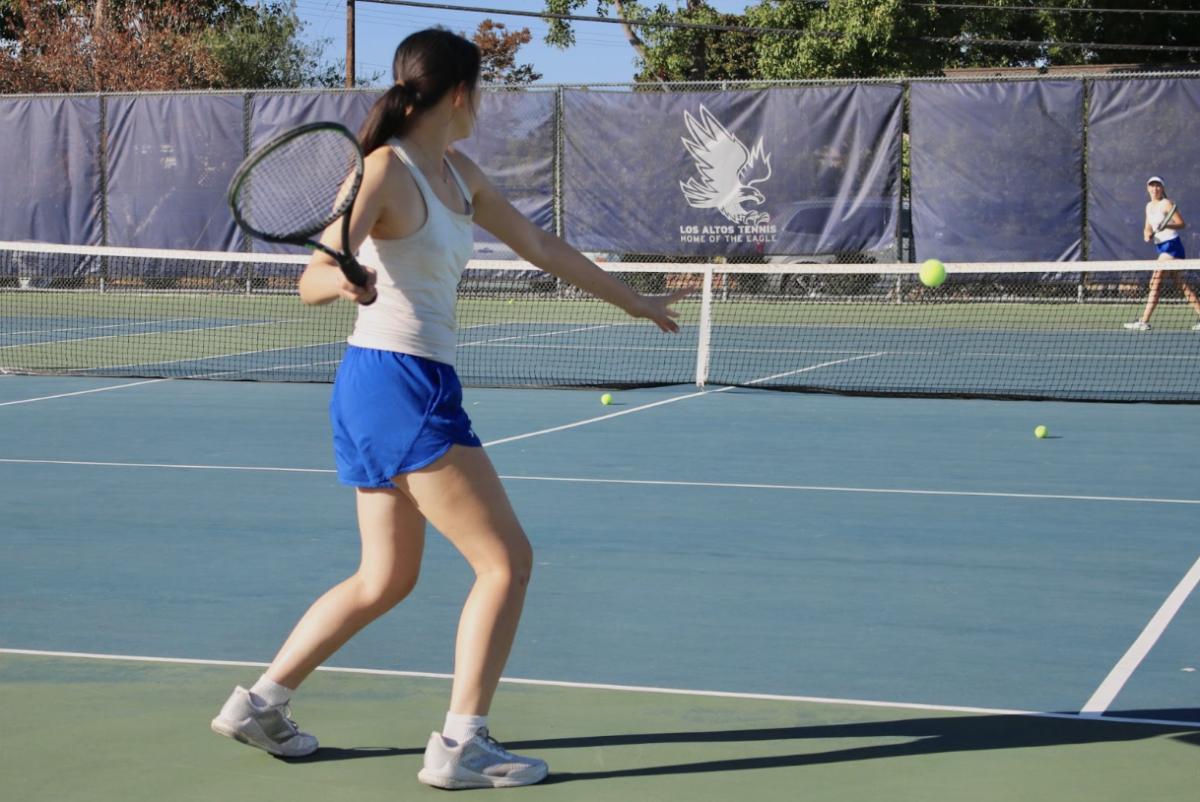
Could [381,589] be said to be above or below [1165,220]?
below

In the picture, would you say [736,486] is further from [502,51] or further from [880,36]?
[502,51]

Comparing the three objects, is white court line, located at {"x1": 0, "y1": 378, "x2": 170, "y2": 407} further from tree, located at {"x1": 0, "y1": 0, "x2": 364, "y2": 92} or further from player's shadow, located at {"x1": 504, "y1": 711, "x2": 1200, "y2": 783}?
tree, located at {"x1": 0, "y1": 0, "x2": 364, "y2": 92}

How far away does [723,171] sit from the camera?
19234 millimetres

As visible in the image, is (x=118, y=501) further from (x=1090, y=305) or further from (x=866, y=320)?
(x=1090, y=305)

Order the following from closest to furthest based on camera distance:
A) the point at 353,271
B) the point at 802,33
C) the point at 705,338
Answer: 1. the point at 353,271
2. the point at 705,338
3. the point at 802,33

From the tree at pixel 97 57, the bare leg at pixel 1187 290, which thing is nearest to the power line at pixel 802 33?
the tree at pixel 97 57

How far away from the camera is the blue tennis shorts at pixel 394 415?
10.0ft

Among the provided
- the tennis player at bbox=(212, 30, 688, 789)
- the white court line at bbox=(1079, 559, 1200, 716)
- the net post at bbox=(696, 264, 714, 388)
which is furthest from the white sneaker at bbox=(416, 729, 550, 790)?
the net post at bbox=(696, 264, 714, 388)

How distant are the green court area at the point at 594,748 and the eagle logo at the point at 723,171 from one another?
15655 mm

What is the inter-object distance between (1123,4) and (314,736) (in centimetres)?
2752

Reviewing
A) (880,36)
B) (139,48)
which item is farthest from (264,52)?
(880,36)

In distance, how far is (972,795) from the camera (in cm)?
308

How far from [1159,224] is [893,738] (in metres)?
13.5

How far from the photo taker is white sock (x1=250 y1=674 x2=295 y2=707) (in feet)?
10.7
